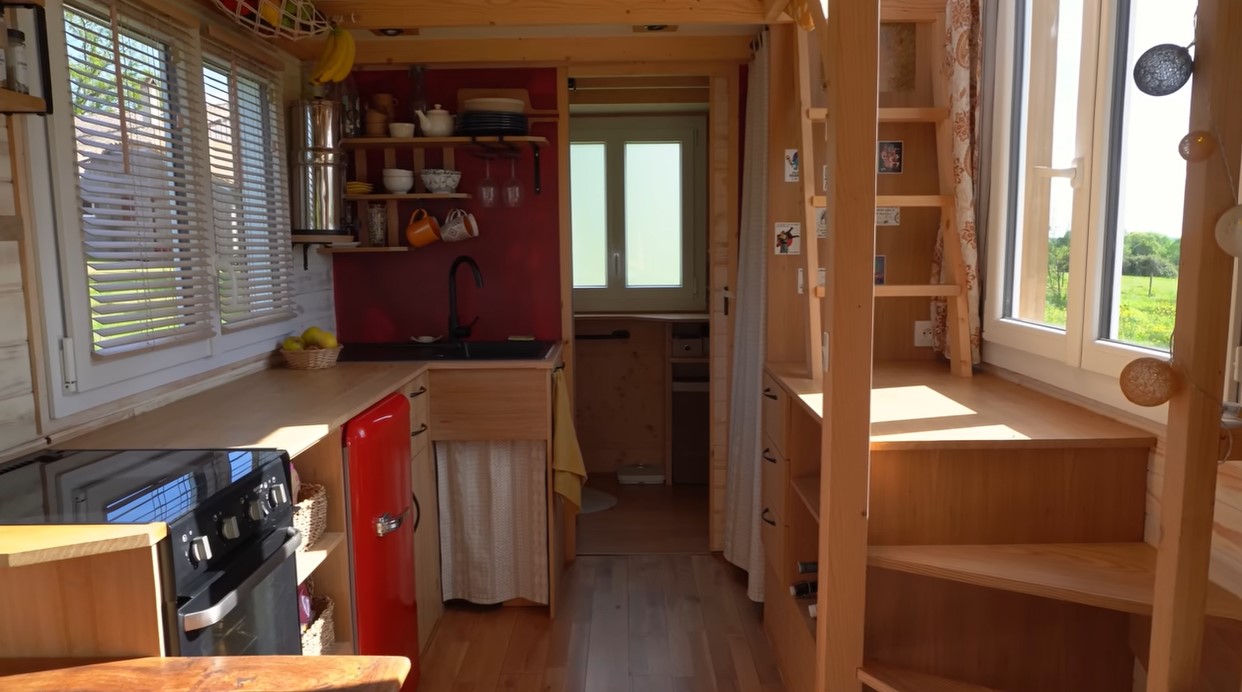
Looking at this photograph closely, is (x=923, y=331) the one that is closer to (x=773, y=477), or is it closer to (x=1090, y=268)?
(x=773, y=477)

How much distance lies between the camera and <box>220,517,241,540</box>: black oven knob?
4.55 ft

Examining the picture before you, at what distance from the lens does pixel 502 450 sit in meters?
3.06

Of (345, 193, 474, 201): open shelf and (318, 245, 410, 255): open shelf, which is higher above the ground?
(345, 193, 474, 201): open shelf

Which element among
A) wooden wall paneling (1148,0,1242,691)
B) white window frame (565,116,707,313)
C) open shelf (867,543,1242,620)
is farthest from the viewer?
white window frame (565,116,707,313)

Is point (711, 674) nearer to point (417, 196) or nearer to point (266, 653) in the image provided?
point (266, 653)

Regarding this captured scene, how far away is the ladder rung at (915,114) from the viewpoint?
2.50 metres

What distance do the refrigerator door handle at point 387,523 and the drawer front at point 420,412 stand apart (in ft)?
1.07

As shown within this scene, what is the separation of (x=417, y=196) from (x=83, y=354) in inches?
62.2

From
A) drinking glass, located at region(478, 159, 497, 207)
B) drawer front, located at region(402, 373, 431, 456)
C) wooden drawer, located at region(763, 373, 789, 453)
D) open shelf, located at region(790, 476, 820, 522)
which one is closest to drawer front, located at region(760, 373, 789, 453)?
wooden drawer, located at region(763, 373, 789, 453)

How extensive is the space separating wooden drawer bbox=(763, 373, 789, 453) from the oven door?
146 centimetres

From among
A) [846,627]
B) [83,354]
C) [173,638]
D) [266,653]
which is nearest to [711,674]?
[846,627]

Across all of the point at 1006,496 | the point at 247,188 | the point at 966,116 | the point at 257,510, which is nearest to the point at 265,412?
the point at 257,510

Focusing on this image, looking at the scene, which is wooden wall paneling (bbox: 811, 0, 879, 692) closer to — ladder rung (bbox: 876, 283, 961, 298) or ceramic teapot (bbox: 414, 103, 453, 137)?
ladder rung (bbox: 876, 283, 961, 298)

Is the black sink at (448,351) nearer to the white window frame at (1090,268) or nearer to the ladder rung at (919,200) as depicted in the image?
the ladder rung at (919,200)
